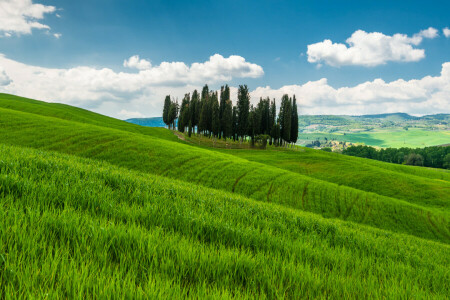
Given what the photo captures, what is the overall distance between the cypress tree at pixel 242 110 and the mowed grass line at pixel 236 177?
51.8 m

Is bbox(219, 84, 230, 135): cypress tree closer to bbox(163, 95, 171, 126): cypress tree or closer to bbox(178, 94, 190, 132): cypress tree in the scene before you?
bbox(178, 94, 190, 132): cypress tree

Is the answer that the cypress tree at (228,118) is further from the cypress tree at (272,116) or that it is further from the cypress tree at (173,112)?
the cypress tree at (173,112)

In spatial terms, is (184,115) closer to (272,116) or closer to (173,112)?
(173,112)

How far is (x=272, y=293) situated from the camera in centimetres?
216

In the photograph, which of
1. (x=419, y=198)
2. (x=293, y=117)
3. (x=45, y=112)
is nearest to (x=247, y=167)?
(x=419, y=198)

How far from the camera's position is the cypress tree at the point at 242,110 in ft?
283

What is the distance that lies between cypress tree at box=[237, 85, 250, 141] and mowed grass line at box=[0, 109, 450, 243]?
51.8 m

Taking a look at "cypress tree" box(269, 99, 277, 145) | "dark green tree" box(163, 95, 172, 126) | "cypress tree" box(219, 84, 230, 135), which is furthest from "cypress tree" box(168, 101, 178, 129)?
"cypress tree" box(269, 99, 277, 145)

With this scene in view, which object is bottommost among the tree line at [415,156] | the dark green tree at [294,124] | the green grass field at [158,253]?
the tree line at [415,156]

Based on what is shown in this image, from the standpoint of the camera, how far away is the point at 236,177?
30.3 meters

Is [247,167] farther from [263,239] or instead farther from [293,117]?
[293,117]

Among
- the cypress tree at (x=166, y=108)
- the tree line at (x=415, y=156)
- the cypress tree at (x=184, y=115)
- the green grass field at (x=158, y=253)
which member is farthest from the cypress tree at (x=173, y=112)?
the tree line at (x=415, y=156)

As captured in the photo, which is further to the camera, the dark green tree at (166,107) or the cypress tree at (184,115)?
the dark green tree at (166,107)

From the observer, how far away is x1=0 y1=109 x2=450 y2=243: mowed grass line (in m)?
25.2
